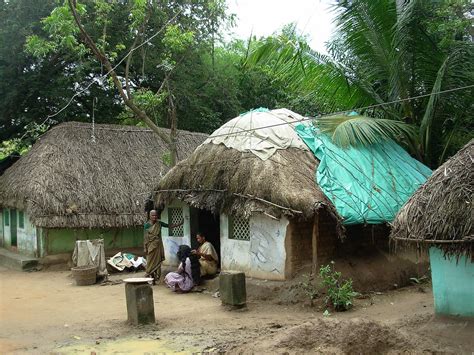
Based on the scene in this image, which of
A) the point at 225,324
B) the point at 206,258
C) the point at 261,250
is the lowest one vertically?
the point at 225,324

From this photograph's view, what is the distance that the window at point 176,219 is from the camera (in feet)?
41.1

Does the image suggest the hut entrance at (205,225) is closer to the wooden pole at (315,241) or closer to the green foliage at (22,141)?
the wooden pole at (315,241)

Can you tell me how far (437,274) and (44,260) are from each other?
11.5 metres

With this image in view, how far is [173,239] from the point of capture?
12648mm

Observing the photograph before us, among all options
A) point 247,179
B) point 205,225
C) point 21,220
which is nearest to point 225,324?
point 247,179

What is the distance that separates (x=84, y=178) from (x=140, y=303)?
8.78 meters

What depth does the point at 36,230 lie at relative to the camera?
1513 centimetres

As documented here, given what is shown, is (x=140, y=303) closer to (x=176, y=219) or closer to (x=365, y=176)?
(x=176, y=219)

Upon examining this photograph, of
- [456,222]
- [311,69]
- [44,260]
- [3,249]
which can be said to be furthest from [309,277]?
[3,249]

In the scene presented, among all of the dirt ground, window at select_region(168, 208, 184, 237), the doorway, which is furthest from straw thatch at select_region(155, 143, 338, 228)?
the doorway

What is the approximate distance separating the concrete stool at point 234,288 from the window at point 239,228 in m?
1.69

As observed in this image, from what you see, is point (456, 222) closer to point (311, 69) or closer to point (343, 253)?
point (343, 253)

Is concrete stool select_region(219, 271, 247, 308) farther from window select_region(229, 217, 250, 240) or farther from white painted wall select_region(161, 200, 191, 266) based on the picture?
white painted wall select_region(161, 200, 191, 266)

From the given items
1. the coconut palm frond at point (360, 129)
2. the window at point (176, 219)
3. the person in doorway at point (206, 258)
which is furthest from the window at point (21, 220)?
the coconut palm frond at point (360, 129)
